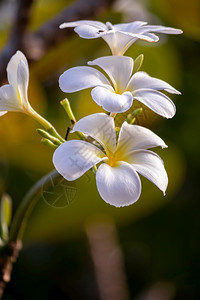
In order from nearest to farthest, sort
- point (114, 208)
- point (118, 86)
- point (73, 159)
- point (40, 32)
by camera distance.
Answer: point (73, 159) < point (118, 86) < point (40, 32) < point (114, 208)

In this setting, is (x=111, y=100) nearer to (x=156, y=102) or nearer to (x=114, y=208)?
(x=156, y=102)

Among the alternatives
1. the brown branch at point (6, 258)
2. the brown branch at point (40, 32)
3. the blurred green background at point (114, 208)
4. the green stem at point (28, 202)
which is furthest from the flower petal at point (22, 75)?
the blurred green background at point (114, 208)

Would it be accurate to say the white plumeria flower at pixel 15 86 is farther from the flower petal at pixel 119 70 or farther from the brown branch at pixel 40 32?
the brown branch at pixel 40 32

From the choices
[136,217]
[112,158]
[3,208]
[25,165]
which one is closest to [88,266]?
[136,217]

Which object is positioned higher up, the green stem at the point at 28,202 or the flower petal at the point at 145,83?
the flower petal at the point at 145,83

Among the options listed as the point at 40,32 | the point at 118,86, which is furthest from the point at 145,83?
the point at 40,32

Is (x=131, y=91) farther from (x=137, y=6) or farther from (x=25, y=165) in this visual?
(x=137, y=6)
